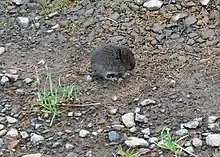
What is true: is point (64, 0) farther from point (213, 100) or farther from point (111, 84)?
point (213, 100)

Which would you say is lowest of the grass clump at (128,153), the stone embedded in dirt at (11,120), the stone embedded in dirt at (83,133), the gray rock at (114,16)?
the stone embedded in dirt at (11,120)

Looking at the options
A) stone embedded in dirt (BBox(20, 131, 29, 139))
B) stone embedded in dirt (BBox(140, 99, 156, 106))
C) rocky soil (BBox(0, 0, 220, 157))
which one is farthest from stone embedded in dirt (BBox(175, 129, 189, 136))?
stone embedded in dirt (BBox(20, 131, 29, 139))

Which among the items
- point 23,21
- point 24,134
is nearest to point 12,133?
point 24,134

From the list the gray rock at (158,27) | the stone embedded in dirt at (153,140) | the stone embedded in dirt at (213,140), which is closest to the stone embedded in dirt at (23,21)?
the gray rock at (158,27)

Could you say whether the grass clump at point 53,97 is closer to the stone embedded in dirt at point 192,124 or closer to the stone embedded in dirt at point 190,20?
the stone embedded in dirt at point 192,124

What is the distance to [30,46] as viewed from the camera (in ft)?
16.8

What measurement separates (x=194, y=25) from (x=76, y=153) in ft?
5.66

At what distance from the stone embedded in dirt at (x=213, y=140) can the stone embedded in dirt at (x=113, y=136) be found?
1.91ft

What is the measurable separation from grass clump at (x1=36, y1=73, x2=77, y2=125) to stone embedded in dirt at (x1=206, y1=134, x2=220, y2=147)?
105 cm

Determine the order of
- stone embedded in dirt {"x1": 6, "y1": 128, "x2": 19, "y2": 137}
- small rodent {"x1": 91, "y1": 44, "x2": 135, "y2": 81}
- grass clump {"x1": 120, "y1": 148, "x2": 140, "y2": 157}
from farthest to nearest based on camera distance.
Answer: small rodent {"x1": 91, "y1": 44, "x2": 135, "y2": 81} → stone embedded in dirt {"x1": 6, "y1": 128, "x2": 19, "y2": 137} → grass clump {"x1": 120, "y1": 148, "x2": 140, "y2": 157}

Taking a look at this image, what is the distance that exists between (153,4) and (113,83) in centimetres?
101

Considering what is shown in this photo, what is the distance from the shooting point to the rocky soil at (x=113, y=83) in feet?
13.2

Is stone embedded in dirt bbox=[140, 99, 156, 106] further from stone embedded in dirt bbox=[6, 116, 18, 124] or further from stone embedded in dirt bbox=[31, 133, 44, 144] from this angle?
stone embedded in dirt bbox=[6, 116, 18, 124]

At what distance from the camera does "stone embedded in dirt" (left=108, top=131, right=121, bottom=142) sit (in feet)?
13.1
